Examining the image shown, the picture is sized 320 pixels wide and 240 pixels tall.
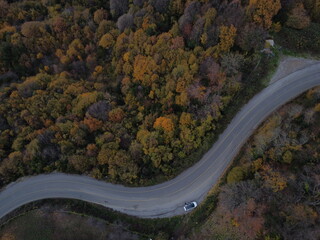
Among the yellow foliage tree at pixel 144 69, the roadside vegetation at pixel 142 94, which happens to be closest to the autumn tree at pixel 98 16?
the roadside vegetation at pixel 142 94

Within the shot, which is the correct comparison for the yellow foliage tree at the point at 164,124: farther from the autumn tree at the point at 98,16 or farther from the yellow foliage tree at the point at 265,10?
the autumn tree at the point at 98,16

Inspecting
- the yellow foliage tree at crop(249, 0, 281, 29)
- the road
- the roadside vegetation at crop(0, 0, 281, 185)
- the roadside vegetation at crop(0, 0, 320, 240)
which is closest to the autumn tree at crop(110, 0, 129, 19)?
the roadside vegetation at crop(0, 0, 320, 240)

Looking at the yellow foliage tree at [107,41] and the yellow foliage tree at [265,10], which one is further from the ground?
the yellow foliage tree at [265,10]

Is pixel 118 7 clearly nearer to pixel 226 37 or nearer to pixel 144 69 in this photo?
pixel 144 69

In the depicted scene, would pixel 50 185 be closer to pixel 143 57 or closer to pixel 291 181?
pixel 143 57

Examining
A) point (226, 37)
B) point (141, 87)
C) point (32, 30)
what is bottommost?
point (141, 87)

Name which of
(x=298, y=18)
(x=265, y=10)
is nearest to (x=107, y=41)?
(x=265, y=10)

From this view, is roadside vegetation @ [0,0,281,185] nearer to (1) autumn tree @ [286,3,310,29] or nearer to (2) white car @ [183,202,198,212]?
(1) autumn tree @ [286,3,310,29]
